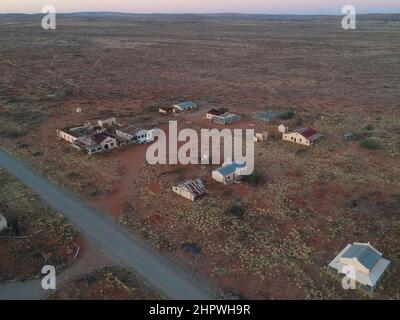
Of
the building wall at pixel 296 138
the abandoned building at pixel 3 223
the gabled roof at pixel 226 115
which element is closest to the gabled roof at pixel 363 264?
the building wall at pixel 296 138

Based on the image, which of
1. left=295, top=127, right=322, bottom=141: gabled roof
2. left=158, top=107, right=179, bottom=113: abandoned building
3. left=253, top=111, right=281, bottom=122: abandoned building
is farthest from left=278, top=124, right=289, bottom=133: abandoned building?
left=158, top=107, right=179, bottom=113: abandoned building

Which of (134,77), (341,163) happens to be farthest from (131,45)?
(341,163)

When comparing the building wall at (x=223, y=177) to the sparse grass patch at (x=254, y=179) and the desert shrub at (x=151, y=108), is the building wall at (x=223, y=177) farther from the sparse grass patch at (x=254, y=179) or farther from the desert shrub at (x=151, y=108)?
the desert shrub at (x=151, y=108)

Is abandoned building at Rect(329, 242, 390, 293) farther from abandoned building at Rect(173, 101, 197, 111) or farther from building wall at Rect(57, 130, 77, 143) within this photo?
abandoned building at Rect(173, 101, 197, 111)

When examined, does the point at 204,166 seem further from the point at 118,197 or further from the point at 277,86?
the point at 277,86

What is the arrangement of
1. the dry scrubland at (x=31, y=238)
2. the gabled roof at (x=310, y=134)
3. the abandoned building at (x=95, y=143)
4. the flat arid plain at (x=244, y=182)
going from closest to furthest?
the dry scrubland at (x=31, y=238), the flat arid plain at (x=244, y=182), the abandoned building at (x=95, y=143), the gabled roof at (x=310, y=134)
